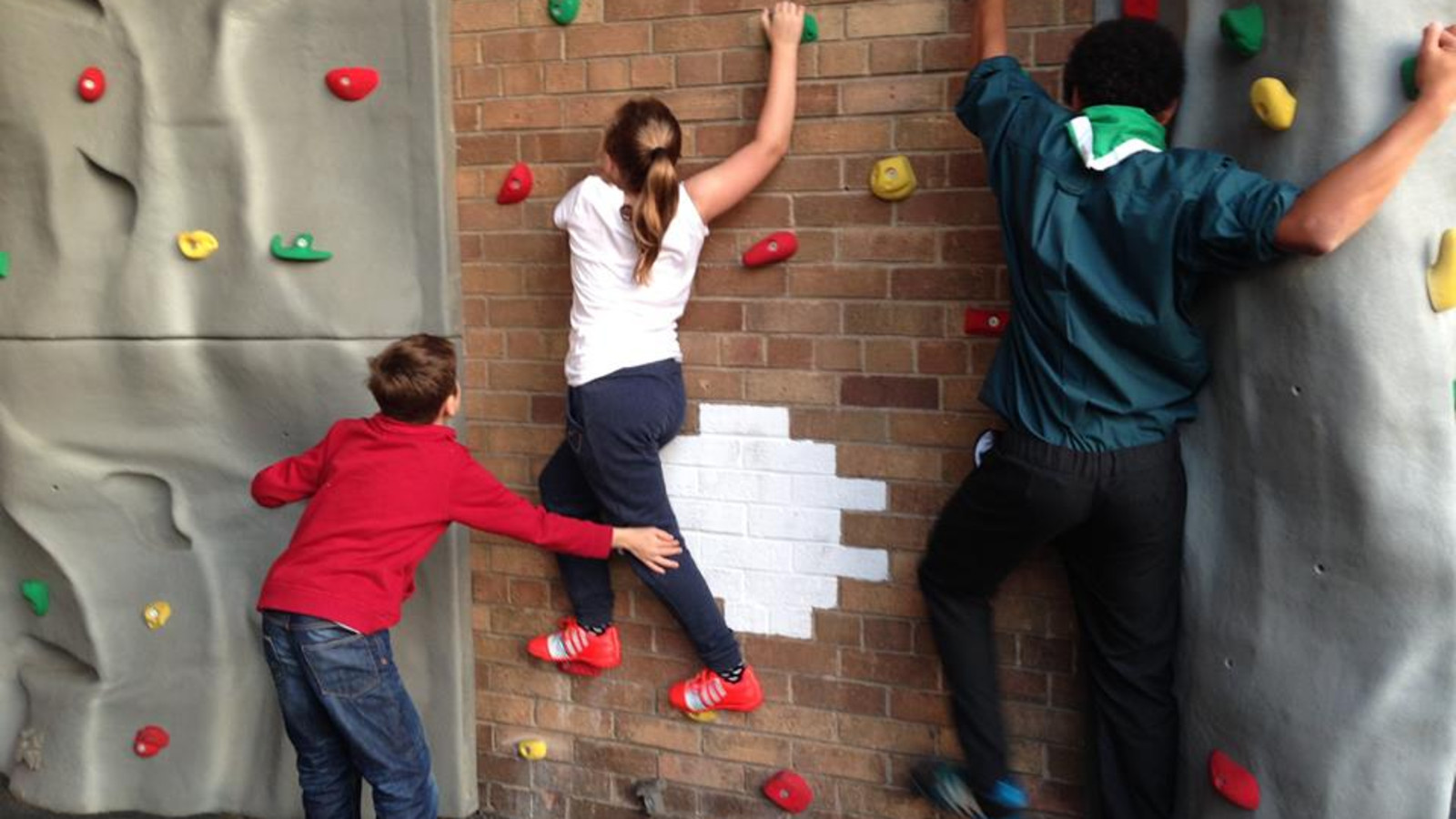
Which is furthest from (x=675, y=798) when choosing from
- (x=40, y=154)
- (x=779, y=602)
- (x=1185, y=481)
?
(x=40, y=154)

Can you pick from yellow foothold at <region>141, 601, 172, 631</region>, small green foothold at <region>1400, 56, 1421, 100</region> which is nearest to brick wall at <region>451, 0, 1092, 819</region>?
small green foothold at <region>1400, 56, 1421, 100</region>

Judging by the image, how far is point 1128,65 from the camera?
2.41 meters

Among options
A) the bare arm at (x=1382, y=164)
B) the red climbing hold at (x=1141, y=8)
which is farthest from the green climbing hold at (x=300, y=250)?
the bare arm at (x=1382, y=164)

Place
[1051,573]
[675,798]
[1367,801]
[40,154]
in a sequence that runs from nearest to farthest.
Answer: [1367,801] < [1051,573] < [675,798] < [40,154]

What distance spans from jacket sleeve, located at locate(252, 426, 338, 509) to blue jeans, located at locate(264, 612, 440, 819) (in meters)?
0.34

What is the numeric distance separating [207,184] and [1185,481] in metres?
2.89

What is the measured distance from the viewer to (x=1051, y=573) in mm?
2889

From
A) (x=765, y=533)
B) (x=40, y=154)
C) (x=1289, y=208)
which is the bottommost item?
(x=765, y=533)

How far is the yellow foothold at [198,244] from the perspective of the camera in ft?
11.5

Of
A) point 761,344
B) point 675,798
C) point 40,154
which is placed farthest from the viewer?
point 40,154

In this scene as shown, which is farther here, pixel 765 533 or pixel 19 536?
pixel 19 536

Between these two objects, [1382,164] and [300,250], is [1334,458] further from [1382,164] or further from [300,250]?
[300,250]

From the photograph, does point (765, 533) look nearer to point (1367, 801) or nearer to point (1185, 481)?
point (1185, 481)

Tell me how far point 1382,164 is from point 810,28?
1.39 m
